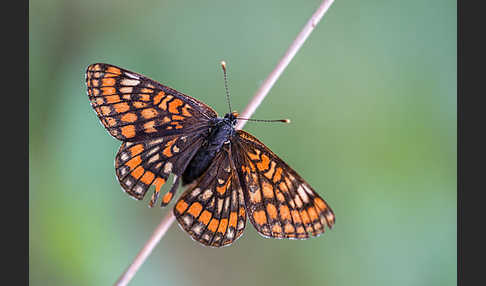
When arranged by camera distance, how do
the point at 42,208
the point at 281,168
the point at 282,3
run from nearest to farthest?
the point at 281,168
the point at 42,208
the point at 282,3

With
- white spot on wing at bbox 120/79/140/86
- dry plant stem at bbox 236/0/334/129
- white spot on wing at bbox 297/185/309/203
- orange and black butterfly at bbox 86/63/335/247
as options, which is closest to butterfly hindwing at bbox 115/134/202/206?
orange and black butterfly at bbox 86/63/335/247

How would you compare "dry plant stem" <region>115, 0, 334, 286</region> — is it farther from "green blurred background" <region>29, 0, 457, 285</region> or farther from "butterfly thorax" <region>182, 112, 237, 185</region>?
"green blurred background" <region>29, 0, 457, 285</region>

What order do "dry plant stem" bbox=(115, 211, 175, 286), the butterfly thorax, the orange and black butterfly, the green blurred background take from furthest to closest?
1. the green blurred background
2. the butterfly thorax
3. the orange and black butterfly
4. "dry plant stem" bbox=(115, 211, 175, 286)

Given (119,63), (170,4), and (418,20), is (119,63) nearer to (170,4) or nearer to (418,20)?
(170,4)

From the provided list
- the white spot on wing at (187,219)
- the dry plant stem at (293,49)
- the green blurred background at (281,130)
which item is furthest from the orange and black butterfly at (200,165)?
the green blurred background at (281,130)

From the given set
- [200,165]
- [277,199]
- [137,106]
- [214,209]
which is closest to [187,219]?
[214,209]

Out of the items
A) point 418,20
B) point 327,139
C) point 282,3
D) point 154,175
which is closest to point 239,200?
point 154,175
